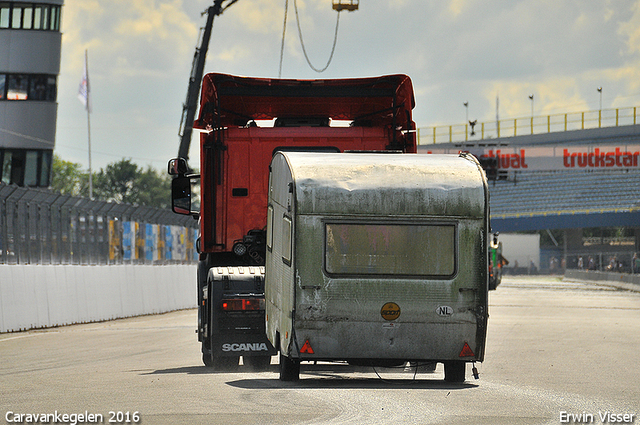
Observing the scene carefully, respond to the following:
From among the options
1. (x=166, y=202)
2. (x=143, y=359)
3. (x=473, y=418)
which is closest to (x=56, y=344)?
(x=143, y=359)

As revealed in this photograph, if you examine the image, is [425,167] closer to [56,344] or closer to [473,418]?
[473,418]

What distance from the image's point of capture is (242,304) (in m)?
13.2

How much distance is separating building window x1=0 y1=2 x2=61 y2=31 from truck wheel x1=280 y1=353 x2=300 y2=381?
5091 centimetres

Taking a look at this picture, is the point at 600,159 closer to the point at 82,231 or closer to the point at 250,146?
the point at 82,231

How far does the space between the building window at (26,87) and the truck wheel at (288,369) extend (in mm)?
50196

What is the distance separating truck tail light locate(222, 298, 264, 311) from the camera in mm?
13227

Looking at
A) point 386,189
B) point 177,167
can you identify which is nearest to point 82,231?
point 177,167

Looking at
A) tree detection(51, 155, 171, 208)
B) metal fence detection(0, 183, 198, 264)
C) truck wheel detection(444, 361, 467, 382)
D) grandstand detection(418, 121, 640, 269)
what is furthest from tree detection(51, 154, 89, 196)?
truck wheel detection(444, 361, 467, 382)

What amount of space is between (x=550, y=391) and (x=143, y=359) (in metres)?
6.48

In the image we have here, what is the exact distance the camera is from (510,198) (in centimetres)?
9469

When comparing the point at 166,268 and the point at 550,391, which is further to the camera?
the point at 166,268

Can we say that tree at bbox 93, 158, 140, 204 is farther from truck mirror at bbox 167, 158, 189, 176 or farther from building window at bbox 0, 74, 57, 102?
truck mirror at bbox 167, 158, 189, 176

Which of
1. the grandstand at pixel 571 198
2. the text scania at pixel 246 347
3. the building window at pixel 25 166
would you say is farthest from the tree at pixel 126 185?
the text scania at pixel 246 347

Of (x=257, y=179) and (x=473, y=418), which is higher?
(x=257, y=179)
